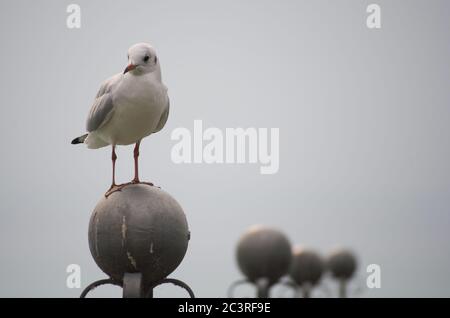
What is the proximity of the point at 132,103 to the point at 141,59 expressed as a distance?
1.84ft

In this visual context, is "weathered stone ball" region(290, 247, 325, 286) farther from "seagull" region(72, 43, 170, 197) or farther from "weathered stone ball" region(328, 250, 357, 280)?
"seagull" region(72, 43, 170, 197)

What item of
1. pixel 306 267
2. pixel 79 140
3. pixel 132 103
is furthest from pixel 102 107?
pixel 306 267

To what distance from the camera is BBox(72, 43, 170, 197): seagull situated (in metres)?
9.49

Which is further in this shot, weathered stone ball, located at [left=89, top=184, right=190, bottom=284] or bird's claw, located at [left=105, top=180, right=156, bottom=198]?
bird's claw, located at [left=105, top=180, right=156, bottom=198]

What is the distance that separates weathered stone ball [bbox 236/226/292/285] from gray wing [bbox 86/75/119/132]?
15.1 feet

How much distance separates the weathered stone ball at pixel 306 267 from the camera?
18.1 m

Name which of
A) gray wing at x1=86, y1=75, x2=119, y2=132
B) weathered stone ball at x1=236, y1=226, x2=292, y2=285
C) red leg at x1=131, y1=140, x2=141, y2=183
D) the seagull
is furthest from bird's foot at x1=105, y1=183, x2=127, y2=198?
weathered stone ball at x1=236, y1=226, x2=292, y2=285

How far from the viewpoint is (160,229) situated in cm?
925

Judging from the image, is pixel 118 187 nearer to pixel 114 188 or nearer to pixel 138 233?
pixel 114 188

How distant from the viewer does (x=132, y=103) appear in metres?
9.54

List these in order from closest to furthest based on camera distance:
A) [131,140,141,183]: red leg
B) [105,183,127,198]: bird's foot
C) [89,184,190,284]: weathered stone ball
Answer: [89,184,190,284]: weathered stone ball, [105,183,127,198]: bird's foot, [131,140,141,183]: red leg

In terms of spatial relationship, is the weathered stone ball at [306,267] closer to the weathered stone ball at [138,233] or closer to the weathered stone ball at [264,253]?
the weathered stone ball at [264,253]
